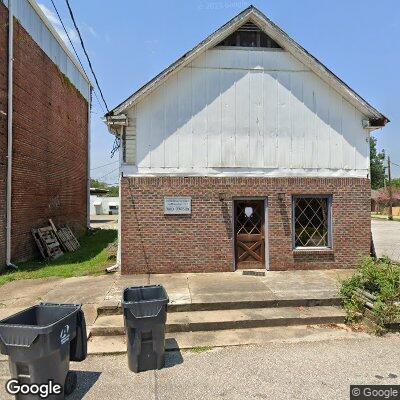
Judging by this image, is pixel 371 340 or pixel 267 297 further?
pixel 267 297

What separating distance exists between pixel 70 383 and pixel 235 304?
3.51 m

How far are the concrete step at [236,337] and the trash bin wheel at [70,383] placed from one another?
0.95 meters

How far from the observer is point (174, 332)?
20.0ft

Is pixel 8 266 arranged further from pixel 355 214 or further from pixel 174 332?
pixel 355 214

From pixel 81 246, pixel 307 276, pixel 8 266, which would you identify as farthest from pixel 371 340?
pixel 81 246

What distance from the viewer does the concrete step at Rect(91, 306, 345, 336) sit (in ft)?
20.0

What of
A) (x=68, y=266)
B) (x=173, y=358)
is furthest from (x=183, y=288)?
(x=68, y=266)

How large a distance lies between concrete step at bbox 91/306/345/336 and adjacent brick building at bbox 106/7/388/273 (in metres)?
2.89

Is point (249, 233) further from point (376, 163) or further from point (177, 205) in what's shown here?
point (376, 163)

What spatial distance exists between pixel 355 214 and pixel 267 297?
4580mm

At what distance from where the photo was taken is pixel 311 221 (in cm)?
1013

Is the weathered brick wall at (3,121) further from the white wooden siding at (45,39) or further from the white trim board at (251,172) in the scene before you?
the white trim board at (251,172)

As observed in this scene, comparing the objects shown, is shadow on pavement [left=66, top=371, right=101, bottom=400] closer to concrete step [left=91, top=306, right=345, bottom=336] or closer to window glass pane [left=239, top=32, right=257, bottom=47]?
concrete step [left=91, top=306, right=345, bottom=336]

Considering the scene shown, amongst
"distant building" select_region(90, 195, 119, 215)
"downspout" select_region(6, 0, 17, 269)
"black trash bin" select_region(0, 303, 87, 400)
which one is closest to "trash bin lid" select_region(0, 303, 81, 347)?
"black trash bin" select_region(0, 303, 87, 400)
